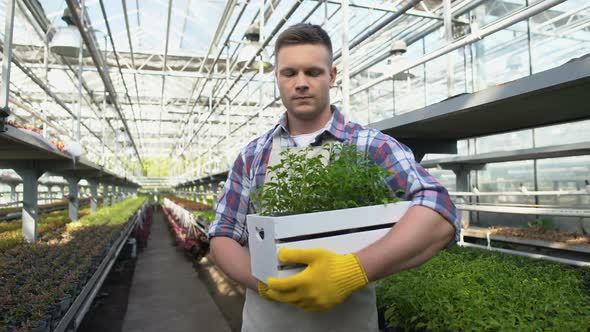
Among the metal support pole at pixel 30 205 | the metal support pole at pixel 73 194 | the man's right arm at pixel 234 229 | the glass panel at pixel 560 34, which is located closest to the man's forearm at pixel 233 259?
the man's right arm at pixel 234 229

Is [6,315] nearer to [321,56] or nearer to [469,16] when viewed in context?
[321,56]

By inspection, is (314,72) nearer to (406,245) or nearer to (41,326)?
(406,245)

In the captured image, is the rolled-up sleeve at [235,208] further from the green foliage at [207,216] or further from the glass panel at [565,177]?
the glass panel at [565,177]

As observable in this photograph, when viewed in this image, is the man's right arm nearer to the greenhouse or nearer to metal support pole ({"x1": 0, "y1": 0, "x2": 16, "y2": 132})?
the greenhouse

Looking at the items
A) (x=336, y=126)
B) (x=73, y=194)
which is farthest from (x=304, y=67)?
(x=73, y=194)

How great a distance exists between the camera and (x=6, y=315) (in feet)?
7.34

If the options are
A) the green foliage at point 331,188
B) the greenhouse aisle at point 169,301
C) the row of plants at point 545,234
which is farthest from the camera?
the row of plants at point 545,234

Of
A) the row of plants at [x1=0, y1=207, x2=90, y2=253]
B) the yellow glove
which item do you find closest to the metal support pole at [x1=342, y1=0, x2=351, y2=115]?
the yellow glove

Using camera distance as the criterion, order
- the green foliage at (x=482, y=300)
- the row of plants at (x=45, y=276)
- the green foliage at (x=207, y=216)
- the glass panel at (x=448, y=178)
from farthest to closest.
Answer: the glass panel at (x=448, y=178), the green foliage at (x=207, y=216), the row of plants at (x=45, y=276), the green foliage at (x=482, y=300)

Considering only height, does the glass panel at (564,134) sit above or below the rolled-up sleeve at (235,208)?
above

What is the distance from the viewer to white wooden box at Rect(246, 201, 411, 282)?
3.16ft

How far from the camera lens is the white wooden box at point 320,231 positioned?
0.96 meters

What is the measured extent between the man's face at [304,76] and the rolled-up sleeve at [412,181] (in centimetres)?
22

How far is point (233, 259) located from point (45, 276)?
262 cm
